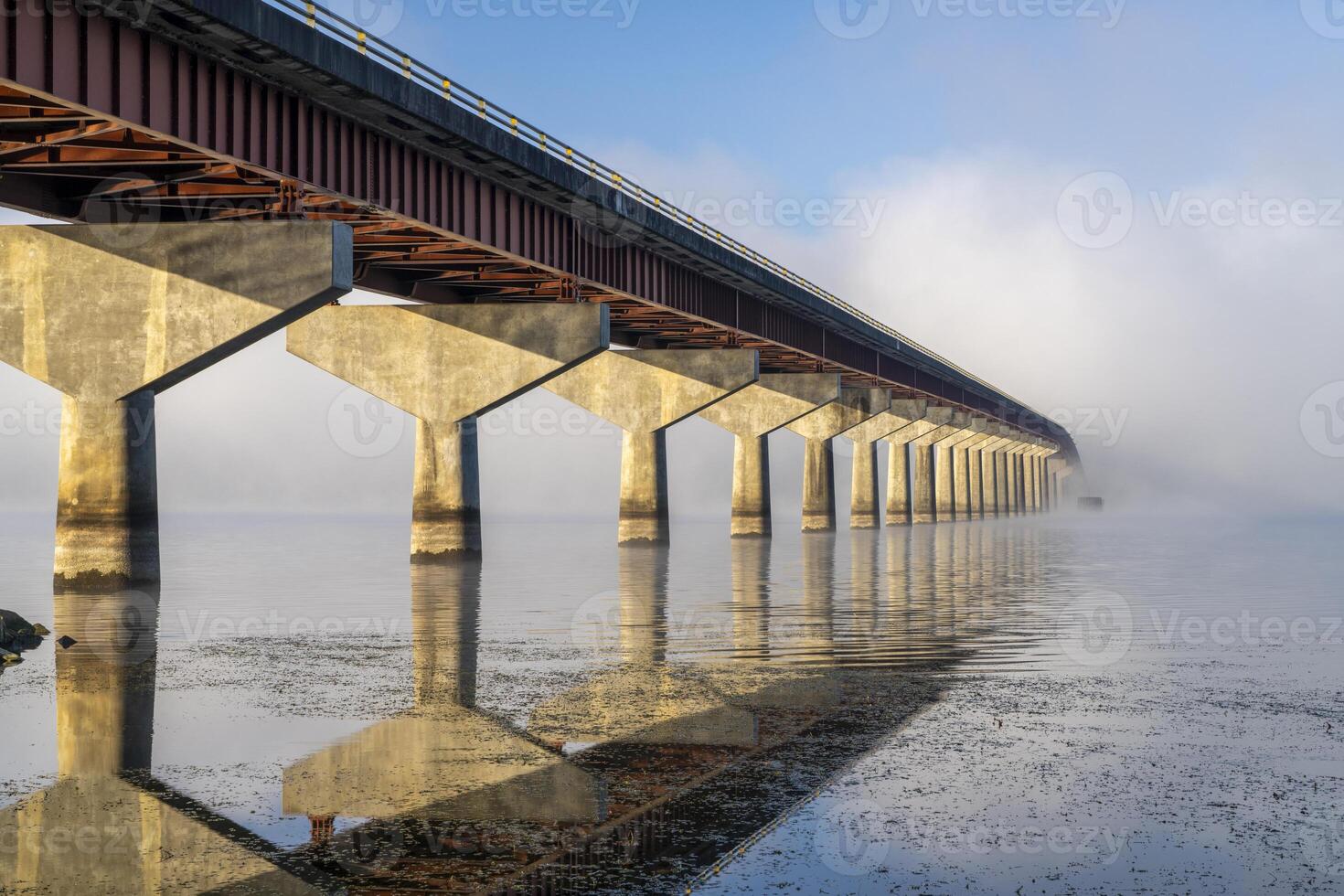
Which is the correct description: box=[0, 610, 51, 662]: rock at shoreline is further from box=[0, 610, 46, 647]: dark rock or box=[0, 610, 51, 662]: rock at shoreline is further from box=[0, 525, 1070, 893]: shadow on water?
box=[0, 525, 1070, 893]: shadow on water

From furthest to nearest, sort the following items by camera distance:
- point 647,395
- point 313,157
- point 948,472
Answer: point 948,472, point 647,395, point 313,157

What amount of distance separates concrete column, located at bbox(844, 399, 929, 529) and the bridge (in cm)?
4744

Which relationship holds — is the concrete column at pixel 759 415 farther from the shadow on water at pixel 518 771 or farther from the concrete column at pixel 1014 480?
the concrete column at pixel 1014 480

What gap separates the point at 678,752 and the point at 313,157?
70.4ft

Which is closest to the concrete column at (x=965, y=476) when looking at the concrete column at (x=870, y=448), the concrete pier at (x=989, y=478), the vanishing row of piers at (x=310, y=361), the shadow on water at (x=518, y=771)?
the concrete pier at (x=989, y=478)

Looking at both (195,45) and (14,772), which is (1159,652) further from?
(195,45)

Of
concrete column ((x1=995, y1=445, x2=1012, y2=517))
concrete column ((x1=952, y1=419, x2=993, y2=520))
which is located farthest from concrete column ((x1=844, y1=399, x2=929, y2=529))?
concrete column ((x1=995, y1=445, x2=1012, y2=517))

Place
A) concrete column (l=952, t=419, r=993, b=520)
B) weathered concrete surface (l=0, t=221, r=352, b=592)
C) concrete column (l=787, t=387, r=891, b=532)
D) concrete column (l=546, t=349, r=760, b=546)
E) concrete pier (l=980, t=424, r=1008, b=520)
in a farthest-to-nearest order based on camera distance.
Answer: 1. concrete pier (l=980, t=424, r=1008, b=520)
2. concrete column (l=952, t=419, r=993, b=520)
3. concrete column (l=787, t=387, r=891, b=532)
4. concrete column (l=546, t=349, r=760, b=546)
5. weathered concrete surface (l=0, t=221, r=352, b=592)

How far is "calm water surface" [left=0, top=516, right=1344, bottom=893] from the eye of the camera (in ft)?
26.9

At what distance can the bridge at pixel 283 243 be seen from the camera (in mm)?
25422

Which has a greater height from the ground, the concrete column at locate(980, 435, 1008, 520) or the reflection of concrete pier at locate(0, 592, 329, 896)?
the concrete column at locate(980, 435, 1008, 520)

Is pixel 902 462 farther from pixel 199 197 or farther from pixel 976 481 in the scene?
pixel 199 197

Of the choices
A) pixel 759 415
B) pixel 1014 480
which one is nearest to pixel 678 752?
pixel 759 415

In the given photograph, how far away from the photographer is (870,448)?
10819cm
